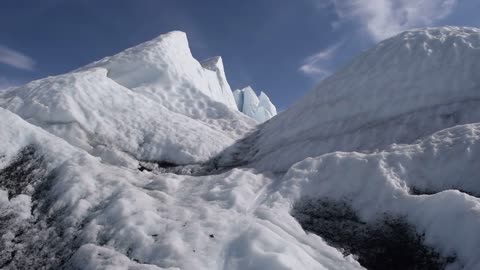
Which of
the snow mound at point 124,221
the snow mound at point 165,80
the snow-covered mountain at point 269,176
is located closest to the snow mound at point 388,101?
the snow-covered mountain at point 269,176

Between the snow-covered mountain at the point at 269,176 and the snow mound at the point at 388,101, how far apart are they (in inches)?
1.8

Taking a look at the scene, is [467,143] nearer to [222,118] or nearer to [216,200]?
[216,200]

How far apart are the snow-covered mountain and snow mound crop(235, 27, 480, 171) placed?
4 cm

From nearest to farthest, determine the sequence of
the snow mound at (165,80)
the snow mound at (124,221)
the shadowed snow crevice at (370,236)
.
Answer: the snow mound at (124,221) → the shadowed snow crevice at (370,236) → the snow mound at (165,80)

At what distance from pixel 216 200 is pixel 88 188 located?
2.41 meters

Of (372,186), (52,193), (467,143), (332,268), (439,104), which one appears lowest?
(332,268)

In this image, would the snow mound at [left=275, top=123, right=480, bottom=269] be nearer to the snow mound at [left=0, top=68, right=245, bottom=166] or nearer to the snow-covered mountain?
the snow-covered mountain

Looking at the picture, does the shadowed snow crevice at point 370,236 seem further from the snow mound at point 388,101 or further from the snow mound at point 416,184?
the snow mound at point 388,101

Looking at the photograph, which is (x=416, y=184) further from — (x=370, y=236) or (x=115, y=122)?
(x=115, y=122)

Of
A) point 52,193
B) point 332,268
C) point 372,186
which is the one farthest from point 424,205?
point 52,193

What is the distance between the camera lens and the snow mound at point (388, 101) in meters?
9.59

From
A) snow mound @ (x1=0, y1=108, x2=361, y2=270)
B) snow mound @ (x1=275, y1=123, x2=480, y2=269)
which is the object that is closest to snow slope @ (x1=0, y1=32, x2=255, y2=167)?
snow mound @ (x1=0, y1=108, x2=361, y2=270)

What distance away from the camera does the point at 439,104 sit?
9.76 metres

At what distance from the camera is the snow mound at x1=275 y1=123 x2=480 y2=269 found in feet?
19.3
